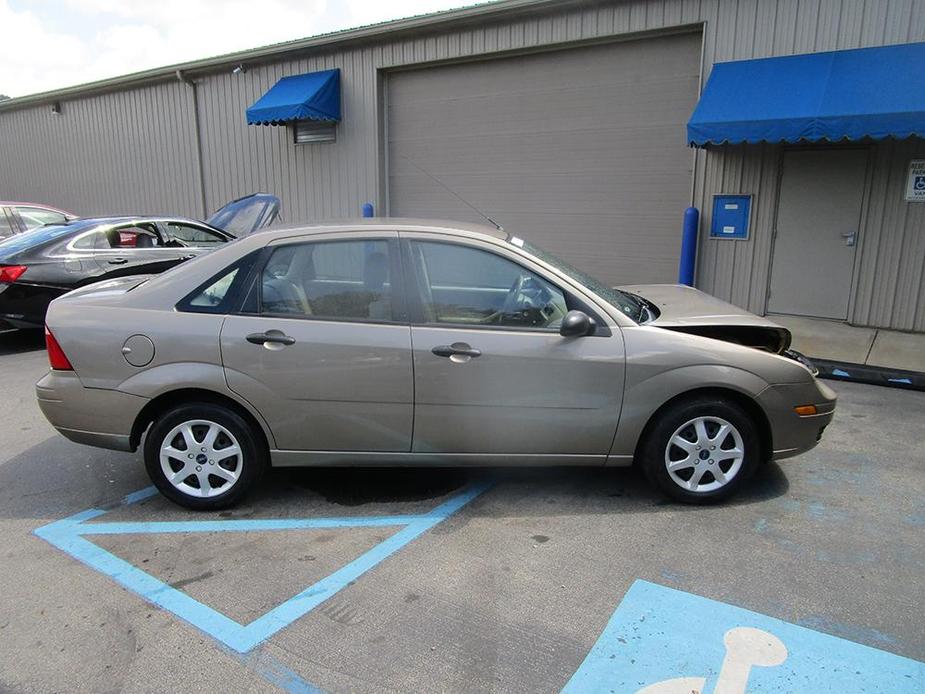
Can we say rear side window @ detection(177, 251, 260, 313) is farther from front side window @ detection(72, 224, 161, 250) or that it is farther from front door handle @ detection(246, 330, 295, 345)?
front side window @ detection(72, 224, 161, 250)

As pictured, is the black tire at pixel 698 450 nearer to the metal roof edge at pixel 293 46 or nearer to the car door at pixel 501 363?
the car door at pixel 501 363

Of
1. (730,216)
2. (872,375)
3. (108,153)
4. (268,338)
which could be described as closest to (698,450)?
(268,338)

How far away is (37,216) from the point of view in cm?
1037

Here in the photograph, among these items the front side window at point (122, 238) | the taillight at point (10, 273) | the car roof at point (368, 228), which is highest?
the car roof at point (368, 228)

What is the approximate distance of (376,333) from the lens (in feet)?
12.1

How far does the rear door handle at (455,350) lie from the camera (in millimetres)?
3648

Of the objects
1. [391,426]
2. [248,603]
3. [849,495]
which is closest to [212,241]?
[391,426]

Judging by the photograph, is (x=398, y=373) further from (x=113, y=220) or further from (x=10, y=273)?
(x=113, y=220)

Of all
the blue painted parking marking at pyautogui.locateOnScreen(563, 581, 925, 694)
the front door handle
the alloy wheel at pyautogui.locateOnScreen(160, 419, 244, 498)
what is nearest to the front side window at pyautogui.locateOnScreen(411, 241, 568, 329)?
the front door handle

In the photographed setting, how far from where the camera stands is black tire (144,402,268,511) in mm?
3750

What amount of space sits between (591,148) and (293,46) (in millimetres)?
6428

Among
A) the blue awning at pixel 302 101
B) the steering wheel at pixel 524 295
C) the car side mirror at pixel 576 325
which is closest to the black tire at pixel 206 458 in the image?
the steering wheel at pixel 524 295

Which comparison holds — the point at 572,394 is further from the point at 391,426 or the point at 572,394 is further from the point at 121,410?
the point at 121,410

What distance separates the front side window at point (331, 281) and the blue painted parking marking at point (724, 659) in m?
1.99
